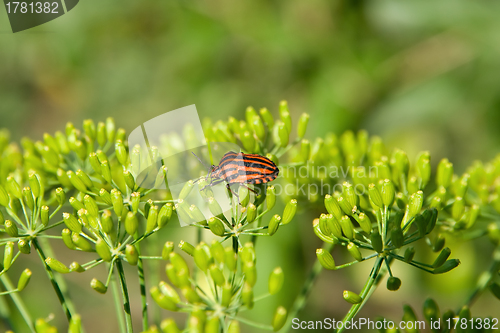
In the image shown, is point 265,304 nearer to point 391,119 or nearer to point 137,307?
point 137,307

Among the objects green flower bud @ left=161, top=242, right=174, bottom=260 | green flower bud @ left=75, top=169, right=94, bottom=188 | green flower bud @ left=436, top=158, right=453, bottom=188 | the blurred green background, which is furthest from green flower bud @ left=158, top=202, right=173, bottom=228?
the blurred green background

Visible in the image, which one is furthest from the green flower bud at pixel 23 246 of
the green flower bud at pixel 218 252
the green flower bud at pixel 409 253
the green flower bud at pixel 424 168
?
the green flower bud at pixel 424 168

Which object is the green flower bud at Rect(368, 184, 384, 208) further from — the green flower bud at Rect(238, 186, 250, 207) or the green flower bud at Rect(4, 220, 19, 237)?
the green flower bud at Rect(4, 220, 19, 237)

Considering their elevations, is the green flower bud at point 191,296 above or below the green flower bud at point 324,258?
above

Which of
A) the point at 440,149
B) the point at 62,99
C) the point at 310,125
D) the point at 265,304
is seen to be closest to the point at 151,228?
the point at 265,304

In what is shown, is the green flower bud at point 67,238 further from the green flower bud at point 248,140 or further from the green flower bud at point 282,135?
the green flower bud at point 282,135

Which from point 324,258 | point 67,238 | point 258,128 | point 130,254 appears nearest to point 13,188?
point 67,238
